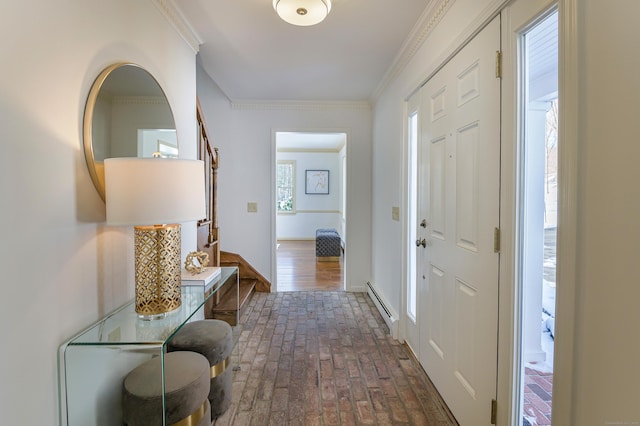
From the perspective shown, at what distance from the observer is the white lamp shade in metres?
1.05

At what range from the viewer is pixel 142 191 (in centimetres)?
105

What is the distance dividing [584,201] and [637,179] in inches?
5.6

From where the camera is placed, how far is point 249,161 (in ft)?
11.9

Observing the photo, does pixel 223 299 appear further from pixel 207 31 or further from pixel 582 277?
pixel 582 277

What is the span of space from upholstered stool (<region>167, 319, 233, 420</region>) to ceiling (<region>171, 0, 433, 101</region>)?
6.38 ft

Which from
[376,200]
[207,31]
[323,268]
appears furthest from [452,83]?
[323,268]

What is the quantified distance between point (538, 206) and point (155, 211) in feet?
6.08

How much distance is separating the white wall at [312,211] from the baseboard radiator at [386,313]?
4359 millimetres

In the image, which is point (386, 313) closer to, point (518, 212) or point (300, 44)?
point (518, 212)

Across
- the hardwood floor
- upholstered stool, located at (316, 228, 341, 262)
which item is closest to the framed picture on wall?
the hardwood floor

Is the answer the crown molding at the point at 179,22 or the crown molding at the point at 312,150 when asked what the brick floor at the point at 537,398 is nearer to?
the crown molding at the point at 179,22

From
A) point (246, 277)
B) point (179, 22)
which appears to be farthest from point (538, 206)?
point (246, 277)

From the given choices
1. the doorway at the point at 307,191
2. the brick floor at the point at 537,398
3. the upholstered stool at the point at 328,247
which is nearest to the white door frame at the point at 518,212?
the brick floor at the point at 537,398

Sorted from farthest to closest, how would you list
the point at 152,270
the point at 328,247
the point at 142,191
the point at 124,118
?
the point at 328,247 < the point at 124,118 < the point at 152,270 < the point at 142,191
